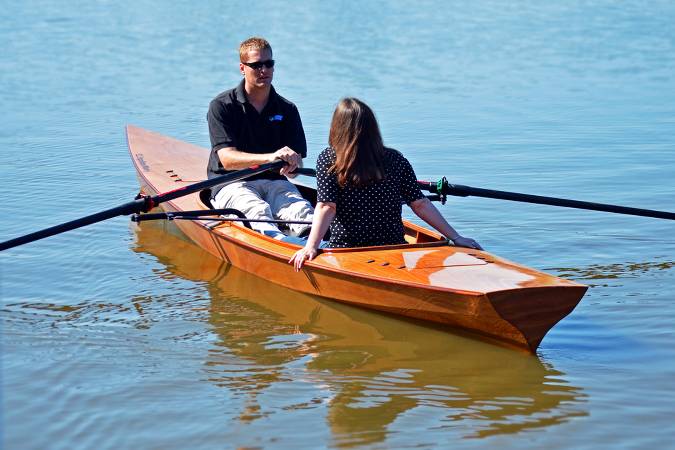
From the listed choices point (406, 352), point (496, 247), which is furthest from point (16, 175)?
point (406, 352)

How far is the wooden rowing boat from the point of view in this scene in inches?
224

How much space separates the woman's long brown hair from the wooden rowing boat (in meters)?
0.53

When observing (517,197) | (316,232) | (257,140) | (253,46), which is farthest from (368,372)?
(253,46)

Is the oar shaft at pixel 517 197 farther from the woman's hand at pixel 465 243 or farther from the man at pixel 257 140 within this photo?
the man at pixel 257 140

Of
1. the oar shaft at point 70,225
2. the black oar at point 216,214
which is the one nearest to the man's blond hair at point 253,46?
the black oar at point 216,214

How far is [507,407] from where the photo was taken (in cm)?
535

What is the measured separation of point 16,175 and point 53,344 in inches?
201

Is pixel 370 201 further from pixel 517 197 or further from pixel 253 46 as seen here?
pixel 253 46

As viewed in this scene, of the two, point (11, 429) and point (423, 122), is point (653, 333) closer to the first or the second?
point (11, 429)

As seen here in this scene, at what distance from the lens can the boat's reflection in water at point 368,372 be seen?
522 centimetres

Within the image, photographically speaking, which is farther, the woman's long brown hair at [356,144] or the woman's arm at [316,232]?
the woman's arm at [316,232]

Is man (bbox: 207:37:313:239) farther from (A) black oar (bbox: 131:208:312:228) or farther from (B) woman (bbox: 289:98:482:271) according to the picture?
(B) woman (bbox: 289:98:482:271)

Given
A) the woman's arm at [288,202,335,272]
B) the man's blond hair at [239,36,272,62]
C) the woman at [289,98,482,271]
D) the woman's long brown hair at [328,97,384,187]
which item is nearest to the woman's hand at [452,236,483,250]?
the woman at [289,98,482,271]

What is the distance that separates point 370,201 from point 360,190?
0.10 metres
